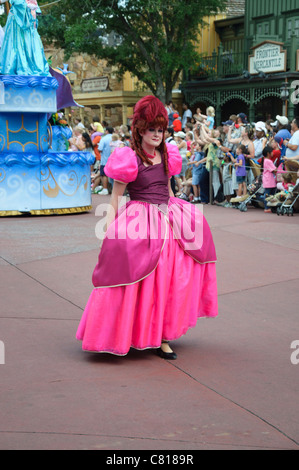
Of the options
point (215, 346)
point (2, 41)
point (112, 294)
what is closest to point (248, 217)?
point (2, 41)

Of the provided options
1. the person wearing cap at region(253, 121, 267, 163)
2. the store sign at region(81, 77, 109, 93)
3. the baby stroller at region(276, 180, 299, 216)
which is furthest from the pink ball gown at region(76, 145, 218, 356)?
the store sign at region(81, 77, 109, 93)

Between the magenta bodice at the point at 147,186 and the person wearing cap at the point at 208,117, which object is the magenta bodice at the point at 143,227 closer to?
the magenta bodice at the point at 147,186

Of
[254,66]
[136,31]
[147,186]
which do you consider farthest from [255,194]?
[136,31]

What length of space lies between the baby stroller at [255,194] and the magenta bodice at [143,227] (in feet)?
25.1

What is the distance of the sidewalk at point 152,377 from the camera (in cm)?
302

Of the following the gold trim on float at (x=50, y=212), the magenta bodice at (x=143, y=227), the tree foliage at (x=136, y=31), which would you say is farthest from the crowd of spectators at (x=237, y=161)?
the tree foliage at (x=136, y=31)

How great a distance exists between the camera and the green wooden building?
69.7 ft

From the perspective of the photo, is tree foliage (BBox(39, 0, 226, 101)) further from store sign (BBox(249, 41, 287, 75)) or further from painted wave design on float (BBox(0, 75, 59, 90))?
painted wave design on float (BBox(0, 75, 59, 90))

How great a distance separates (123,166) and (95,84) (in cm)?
2336

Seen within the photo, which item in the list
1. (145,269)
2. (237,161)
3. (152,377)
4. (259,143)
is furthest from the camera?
(259,143)

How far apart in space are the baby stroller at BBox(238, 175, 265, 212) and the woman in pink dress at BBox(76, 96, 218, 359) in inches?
303

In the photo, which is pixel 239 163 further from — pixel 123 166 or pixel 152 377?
pixel 152 377

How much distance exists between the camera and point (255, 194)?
11945 millimetres

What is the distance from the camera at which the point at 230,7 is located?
27.2m
